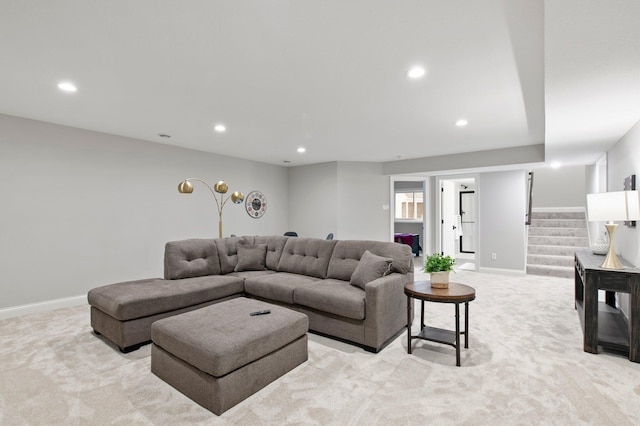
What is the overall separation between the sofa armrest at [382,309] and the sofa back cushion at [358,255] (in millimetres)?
252

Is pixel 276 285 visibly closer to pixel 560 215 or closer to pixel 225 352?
pixel 225 352

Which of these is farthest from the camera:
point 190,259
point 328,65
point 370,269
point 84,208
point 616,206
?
point 84,208

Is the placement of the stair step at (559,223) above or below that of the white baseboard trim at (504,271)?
above

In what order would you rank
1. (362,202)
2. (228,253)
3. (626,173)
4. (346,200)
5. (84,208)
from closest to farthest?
(626,173) < (228,253) < (84,208) < (346,200) < (362,202)

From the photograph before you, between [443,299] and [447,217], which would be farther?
[447,217]

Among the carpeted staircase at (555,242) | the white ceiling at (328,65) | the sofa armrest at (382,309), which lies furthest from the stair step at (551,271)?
the sofa armrest at (382,309)

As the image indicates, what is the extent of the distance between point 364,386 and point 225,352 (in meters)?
1.01

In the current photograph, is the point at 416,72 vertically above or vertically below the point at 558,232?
above

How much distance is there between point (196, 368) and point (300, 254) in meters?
2.14

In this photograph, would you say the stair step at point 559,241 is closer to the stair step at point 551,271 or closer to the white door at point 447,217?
the stair step at point 551,271

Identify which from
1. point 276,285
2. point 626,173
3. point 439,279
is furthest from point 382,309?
point 626,173

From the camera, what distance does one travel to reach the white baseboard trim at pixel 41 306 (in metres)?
3.72

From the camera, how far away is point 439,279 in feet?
9.05

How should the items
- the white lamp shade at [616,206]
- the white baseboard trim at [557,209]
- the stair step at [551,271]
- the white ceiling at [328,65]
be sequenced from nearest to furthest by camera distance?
the white ceiling at [328,65]
the white lamp shade at [616,206]
the stair step at [551,271]
the white baseboard trim at [557,209]
